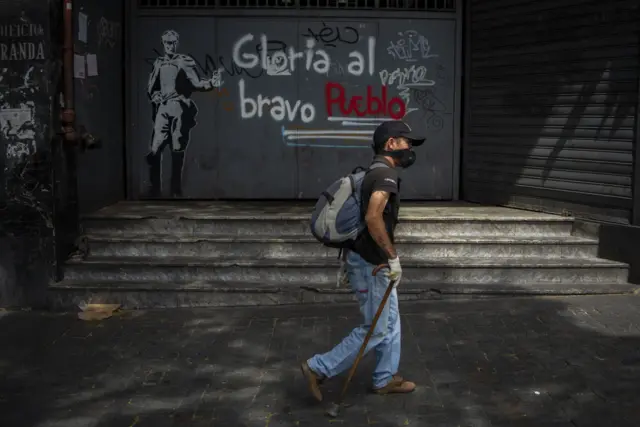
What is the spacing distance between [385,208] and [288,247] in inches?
129

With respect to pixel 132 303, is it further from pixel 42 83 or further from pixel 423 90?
pixel 423 90

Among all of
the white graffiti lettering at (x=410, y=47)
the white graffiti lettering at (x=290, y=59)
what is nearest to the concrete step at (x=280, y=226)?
the white graffiti lettering at (x=290, y=59)

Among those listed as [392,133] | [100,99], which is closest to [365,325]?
[392,133]

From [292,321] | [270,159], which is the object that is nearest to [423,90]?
[270,159]

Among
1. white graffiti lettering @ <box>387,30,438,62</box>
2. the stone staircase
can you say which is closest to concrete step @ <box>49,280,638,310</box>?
the stone staircase

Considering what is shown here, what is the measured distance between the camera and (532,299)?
7.52 m

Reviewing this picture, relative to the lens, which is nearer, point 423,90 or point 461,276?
point 461,276

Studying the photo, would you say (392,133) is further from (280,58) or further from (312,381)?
(280,58)

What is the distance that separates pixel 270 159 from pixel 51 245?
129 inches

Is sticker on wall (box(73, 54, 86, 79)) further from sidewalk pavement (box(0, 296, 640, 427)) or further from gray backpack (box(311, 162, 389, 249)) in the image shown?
gray backpack (box(311, 162, 389, 249))

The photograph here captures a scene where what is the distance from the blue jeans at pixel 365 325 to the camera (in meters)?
4.96

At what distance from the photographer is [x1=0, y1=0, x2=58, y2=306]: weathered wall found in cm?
729

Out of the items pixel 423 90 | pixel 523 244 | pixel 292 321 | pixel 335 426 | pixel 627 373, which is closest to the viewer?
pixel 335 426

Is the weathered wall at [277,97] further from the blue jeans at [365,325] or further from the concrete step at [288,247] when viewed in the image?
the blue jeans at [365,325]
